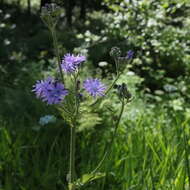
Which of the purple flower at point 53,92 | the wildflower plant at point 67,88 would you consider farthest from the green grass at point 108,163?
the purple flower at point 53,92

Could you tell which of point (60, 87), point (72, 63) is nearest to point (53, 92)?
point (60, 87)

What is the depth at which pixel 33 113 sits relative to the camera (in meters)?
2.94

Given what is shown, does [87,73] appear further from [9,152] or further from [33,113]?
[9,152]

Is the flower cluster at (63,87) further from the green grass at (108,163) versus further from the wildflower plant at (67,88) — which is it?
the green grass at (108,163)

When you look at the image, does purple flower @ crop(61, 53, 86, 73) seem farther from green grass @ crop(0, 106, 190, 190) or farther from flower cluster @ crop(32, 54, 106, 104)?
green grass @ crop(0, 106, 190, 190)

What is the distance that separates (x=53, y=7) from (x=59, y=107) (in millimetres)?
325

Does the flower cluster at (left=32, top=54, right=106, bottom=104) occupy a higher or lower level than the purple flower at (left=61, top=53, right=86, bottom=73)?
lower

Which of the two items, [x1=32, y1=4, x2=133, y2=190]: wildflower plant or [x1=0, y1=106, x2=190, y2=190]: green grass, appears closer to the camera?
[x1=32, y1=4, x2=133, y2=190]: wildflower plant

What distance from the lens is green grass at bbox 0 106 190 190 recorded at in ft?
5.49

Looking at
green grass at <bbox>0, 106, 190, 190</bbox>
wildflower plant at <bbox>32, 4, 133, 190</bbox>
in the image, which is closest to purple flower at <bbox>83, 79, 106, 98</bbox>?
wildflower plant at <bbox>32, 4, 133, 190</bbox>

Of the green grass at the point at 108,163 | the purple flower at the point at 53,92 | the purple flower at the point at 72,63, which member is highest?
the purple flower at the point at 72,63

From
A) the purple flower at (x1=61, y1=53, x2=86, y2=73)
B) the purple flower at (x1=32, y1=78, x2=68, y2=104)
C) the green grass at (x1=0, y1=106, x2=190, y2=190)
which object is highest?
the purple flower at (x1=61, y1=53, x2=86, y2=73)

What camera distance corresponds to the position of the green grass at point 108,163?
5.49 ft

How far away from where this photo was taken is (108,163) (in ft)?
5.74
